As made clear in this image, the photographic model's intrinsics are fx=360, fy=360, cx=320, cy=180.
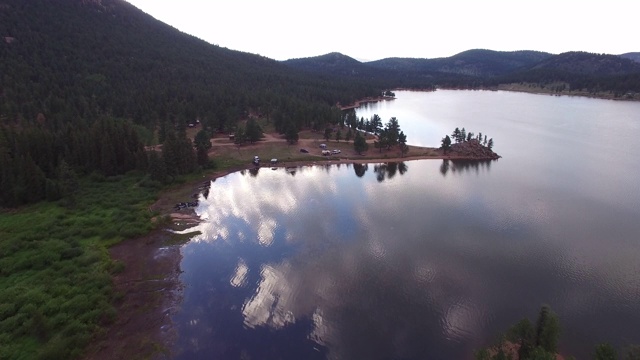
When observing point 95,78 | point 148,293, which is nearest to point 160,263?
point 148,293

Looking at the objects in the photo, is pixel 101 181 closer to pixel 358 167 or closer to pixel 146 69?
pixel 358 167

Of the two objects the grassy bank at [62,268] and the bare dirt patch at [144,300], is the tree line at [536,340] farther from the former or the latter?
the grassy bank at [62,268]

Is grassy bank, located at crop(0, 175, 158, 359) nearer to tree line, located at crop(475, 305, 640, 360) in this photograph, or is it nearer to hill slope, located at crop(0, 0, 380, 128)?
tree line, located at crop(475, 305, 640, 360)

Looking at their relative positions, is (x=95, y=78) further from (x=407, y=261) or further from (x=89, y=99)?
(x=407, y=261)

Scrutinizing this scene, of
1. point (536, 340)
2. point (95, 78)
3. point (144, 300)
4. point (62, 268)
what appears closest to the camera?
point (536, 340)

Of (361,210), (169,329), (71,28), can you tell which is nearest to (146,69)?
(71,28)

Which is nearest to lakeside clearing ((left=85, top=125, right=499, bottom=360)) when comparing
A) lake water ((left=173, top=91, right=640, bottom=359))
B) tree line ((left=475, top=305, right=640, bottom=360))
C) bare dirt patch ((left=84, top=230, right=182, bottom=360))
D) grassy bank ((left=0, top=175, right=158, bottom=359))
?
bare dirt patch ((left=84, top=230, right=182, bottom=360))
